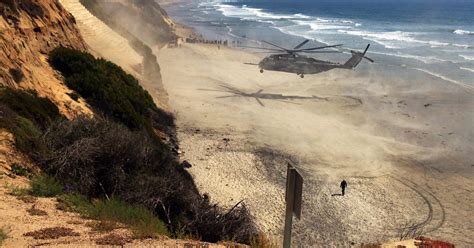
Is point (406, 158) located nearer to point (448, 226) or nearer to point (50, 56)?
point (448, 226)

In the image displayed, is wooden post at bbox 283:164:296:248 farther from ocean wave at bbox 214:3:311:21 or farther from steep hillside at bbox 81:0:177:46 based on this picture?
ocean wave at bbox 214:3:311:21

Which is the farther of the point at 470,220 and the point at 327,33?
the point at 327,33

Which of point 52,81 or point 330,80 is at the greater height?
point 52,81

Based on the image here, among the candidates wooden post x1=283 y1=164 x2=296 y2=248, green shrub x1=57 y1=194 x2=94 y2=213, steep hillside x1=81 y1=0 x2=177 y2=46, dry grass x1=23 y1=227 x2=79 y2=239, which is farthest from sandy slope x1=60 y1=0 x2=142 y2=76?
wooden post x1=283 y1=164 x2=296 y2=248

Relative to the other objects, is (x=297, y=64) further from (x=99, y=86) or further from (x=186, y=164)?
(x=99, y=86)

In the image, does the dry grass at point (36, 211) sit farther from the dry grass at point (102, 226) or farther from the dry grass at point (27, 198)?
the dry grass at point (102, 226)

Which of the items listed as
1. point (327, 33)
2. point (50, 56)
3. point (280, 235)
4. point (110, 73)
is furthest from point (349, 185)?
point (327, 33)

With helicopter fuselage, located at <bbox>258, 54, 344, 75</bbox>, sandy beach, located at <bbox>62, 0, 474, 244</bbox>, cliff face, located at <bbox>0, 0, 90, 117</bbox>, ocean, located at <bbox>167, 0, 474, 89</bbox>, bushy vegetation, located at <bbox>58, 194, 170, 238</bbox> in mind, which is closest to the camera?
bushy vegetation, located at <bbox>58, 194, 170, 238</bbox>
